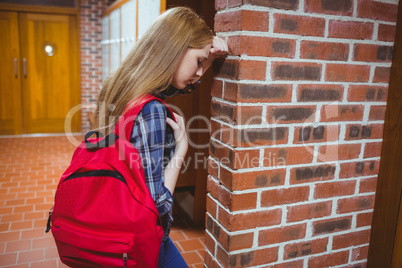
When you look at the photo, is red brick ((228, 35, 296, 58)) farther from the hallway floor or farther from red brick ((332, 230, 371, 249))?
the hallway floor

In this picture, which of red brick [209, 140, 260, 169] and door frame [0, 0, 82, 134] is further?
door frame [0, 0, 82, 134]

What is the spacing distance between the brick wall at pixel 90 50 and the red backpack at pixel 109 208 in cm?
602

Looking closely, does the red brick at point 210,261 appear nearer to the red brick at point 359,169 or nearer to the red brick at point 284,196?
the red brick at point 284,196

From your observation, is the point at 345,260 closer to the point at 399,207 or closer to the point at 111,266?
the point at 399,207

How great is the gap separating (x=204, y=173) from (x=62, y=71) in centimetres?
484

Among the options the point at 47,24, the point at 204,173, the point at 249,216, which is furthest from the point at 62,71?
the point at 249,216

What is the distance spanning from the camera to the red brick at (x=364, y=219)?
156 cm

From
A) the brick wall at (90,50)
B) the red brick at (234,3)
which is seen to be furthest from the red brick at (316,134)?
the brick wall at (90,50)

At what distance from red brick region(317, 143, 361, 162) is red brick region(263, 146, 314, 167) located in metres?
0.05

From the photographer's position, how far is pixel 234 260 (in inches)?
→ 51.8

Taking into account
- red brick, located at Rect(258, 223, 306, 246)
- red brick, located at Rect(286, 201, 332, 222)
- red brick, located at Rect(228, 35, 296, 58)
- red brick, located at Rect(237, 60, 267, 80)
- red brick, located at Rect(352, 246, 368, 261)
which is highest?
red brick, located at Rect(228, 35, 296, 58)

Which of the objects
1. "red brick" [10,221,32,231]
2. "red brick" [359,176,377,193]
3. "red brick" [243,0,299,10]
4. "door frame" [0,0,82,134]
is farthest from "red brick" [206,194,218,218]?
"door frame" [0,0,82,134]

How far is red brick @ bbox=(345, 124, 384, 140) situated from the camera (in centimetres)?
145

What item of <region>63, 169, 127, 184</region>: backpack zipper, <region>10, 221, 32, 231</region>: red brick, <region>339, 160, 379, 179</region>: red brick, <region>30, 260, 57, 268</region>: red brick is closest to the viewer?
<region>63, 169, 127, 184</region>: backpack zipper
